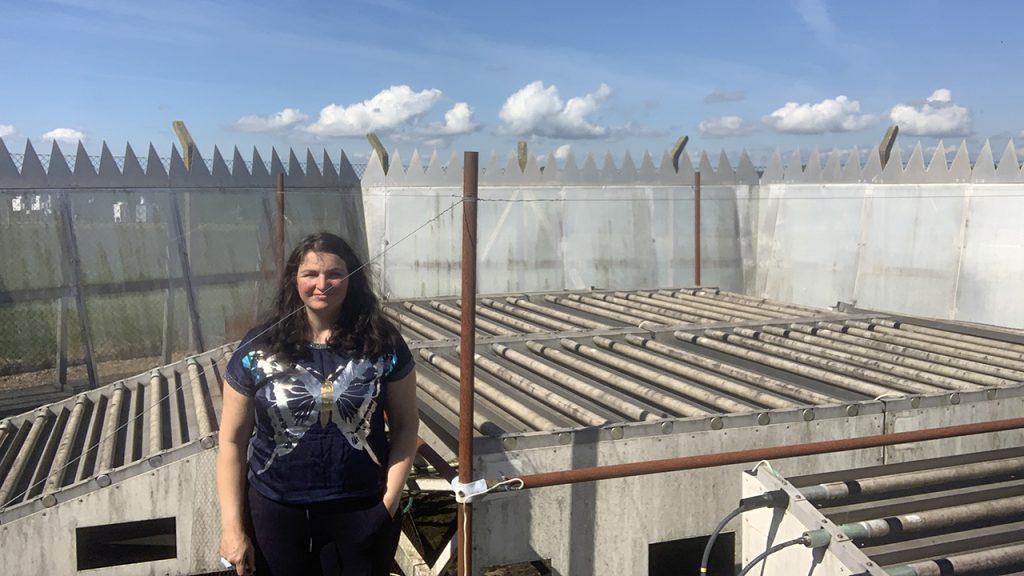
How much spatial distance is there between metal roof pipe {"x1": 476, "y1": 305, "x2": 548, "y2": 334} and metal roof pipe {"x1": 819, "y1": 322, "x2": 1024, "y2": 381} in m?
2.38

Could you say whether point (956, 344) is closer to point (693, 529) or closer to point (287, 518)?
point (693, 529)

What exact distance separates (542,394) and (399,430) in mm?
2338

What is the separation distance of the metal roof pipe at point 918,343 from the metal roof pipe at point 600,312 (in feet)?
5.57

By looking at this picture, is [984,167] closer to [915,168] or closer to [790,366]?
[915,168]

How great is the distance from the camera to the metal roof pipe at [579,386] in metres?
4.89

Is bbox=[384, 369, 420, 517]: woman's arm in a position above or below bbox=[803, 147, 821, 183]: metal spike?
below

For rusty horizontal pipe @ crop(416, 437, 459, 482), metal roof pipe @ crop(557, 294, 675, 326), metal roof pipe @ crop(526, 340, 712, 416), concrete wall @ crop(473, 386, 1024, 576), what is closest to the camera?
rusty horizontal pipe @ crop(416, 437, 459, 482)

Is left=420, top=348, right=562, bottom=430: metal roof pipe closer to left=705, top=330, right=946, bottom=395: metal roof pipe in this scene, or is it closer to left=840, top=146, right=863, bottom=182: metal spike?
left=705, top=330, right=946, bottom=395: metal roof pipe

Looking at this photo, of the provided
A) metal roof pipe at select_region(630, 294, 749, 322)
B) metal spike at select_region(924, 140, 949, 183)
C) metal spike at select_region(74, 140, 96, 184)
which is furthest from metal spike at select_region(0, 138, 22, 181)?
metal spike at select_region(924, 140, 949, 183)

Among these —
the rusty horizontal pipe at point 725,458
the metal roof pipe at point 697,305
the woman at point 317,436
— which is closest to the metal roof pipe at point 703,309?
the metal roof pipe at point 697,305

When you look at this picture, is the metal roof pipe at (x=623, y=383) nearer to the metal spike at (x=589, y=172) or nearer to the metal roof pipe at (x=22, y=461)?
the metal roof pipe at (x=22, y=461)

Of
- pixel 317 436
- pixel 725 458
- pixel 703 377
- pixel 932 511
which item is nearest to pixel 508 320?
pixel 703 377

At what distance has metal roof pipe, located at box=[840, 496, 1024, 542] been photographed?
372cm

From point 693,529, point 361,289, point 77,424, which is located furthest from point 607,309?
point 361,289
